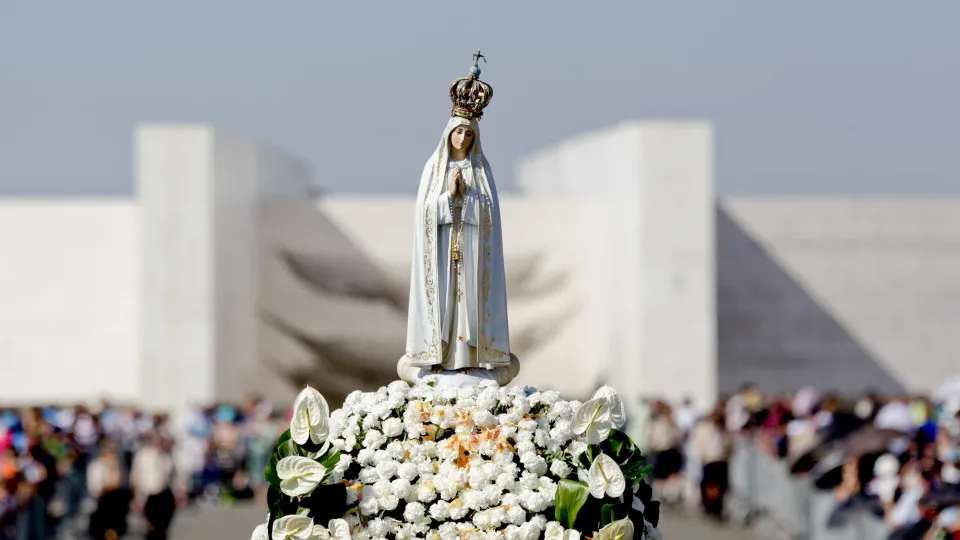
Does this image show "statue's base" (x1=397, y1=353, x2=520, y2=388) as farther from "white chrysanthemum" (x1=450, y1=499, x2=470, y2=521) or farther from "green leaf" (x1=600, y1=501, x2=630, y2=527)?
"green leaf" (x1=600, y1=501, x2=630, y2=527)

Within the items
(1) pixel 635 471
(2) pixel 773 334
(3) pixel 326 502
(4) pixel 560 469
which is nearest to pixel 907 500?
(1) pixel 635 471

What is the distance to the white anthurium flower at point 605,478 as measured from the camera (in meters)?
7.47

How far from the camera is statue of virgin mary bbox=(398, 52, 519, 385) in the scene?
813 cm

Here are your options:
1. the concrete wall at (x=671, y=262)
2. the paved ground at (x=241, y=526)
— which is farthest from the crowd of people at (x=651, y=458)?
the concrete wall at (x=671, y=262)

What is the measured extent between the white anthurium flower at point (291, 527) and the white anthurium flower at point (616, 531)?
1.18m

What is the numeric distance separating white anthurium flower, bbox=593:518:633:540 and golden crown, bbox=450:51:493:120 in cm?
195

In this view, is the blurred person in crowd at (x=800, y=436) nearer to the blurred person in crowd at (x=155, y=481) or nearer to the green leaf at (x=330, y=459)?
the blurred person in crowd at (x=155, y=481)

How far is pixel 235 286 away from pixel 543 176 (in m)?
10.6

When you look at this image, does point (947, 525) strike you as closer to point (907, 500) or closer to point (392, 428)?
point (907, 500)

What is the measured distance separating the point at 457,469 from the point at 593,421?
2.00ft

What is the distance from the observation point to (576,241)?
1371 inches

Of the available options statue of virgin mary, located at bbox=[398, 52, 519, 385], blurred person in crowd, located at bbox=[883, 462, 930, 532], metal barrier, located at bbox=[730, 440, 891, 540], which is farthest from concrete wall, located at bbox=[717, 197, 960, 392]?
statue of virgin mary, located at bbox=[398, 52, 519, 385]

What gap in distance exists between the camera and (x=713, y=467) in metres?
21.0

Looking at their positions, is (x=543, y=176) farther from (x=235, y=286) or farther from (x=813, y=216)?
(x=235, y=286)
